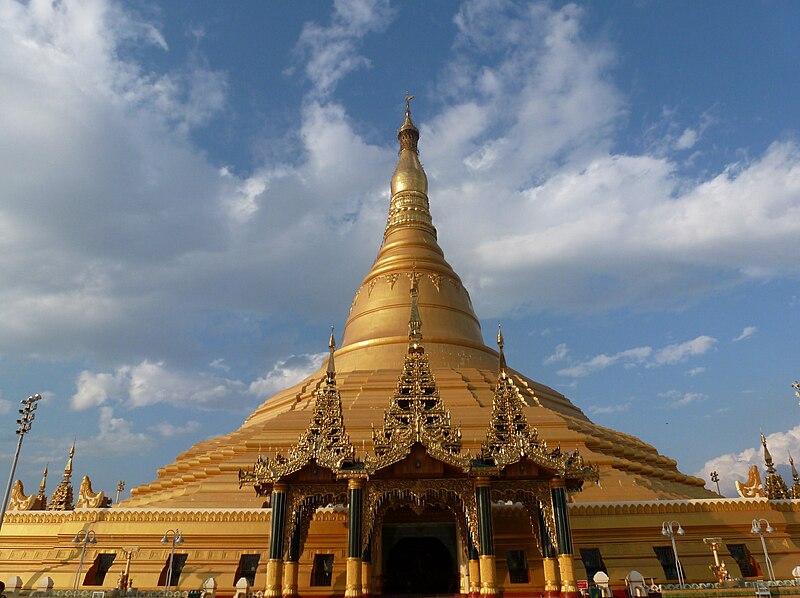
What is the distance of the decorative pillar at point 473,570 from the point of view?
14.0 meters

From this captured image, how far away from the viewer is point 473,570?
14523 millimetres

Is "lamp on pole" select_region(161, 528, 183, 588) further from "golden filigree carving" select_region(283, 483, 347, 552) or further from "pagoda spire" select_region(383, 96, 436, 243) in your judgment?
"pagoda spire" select_region(383, 96, 436, 243)

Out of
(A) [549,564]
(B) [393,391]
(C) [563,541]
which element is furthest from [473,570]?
(B) [393,391]

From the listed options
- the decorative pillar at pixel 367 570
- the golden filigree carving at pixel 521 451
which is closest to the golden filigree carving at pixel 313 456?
the decorative pillar at pixel 367 570

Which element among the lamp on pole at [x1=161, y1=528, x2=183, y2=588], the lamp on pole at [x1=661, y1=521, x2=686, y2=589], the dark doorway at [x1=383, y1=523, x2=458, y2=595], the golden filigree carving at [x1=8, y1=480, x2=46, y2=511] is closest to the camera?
the lamp on pole at [x1=661, y1=521, x2=686, y2=589]

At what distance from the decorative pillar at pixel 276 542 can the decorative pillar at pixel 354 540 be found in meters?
1.67

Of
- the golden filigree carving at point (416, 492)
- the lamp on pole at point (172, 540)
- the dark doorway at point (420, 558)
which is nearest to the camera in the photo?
the golden filigree carving at point (416, 492)

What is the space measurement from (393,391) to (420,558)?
8.84 metres

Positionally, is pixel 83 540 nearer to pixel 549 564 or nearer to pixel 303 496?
pixel 303 496

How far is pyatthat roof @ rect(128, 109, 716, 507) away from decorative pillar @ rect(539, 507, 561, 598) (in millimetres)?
3933

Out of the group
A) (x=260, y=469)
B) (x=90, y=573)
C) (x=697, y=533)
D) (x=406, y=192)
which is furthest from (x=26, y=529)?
(x=406, y=192)

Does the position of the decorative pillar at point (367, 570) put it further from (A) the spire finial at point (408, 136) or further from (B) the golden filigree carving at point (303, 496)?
(A) the spire finial at point (408, 136)

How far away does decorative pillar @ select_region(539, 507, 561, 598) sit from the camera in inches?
553

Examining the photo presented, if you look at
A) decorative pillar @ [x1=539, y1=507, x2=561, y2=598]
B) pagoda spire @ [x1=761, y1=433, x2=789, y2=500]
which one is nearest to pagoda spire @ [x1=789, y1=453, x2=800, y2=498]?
pagoda spire @ [x1=761, y1=433, x2=789, y2=500]
